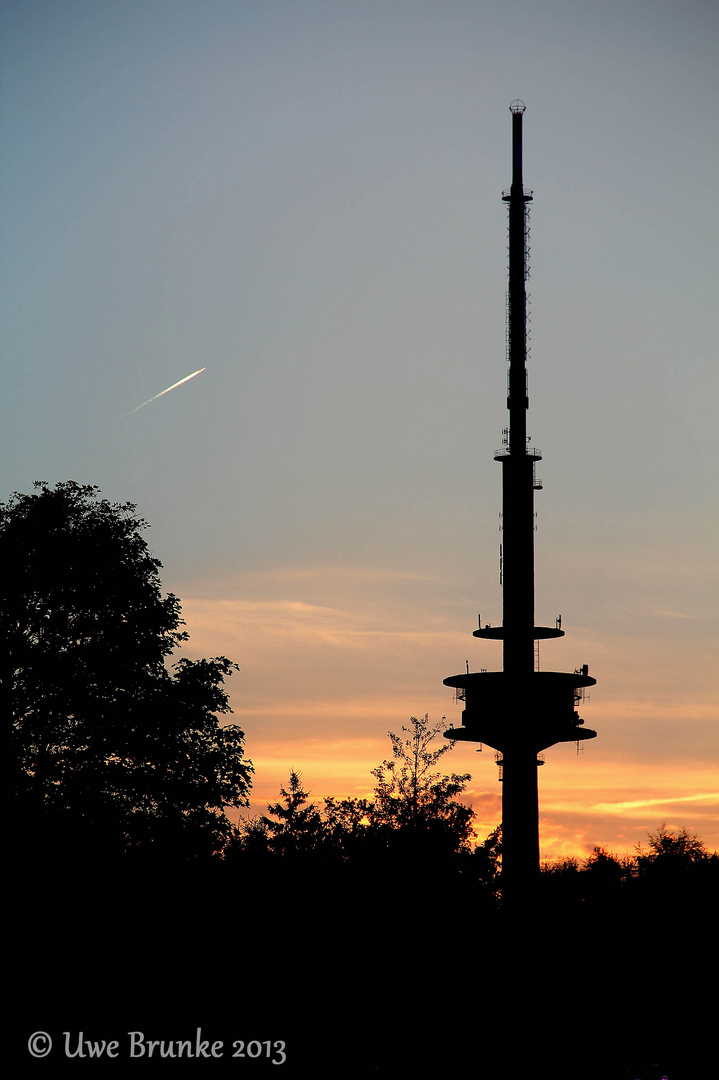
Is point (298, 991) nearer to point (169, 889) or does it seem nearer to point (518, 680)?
point (169, 889)

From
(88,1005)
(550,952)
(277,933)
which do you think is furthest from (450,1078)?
(550,952)

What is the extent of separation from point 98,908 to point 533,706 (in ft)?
140

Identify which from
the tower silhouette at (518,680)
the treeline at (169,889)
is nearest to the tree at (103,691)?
the treeline at (169,889)

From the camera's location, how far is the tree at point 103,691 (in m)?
42.1

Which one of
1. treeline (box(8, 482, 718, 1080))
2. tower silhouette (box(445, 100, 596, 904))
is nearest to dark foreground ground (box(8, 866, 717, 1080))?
treeline (box(8, 482, 718, 1080))

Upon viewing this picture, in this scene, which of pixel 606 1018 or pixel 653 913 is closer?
pixel 606 1018

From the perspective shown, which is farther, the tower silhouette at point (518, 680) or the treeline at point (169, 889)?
the tower silhouette at point (518, 680)

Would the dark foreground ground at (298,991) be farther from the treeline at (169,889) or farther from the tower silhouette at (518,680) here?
the tower silhouette at (518,680)

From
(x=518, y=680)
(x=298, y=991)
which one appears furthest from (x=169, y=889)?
(x=518, y=680)

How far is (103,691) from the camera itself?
4378 centimetres

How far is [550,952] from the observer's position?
70.4 m

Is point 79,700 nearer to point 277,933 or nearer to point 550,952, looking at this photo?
point 277,933

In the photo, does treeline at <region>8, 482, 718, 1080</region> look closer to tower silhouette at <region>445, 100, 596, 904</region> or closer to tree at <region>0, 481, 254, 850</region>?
tree at <region>0, 481, 254, 850</region>

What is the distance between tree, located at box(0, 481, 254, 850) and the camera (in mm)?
42062
